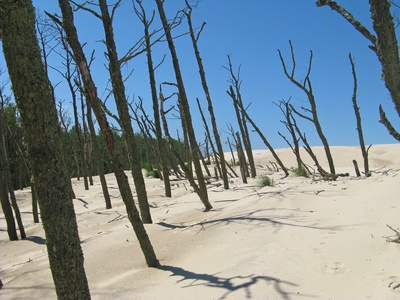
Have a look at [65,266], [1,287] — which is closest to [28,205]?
[1,287]

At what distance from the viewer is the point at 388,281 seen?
269 centimetres

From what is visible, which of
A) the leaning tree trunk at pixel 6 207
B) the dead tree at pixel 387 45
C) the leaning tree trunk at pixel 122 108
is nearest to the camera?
the dead tree at pixel 387 45

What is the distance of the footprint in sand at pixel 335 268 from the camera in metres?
3.07

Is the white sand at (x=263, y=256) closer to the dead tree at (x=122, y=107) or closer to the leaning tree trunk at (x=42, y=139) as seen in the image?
the dead tree at (x=122, y=107)

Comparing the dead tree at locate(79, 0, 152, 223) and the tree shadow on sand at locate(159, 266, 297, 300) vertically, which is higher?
the dead tree at locate(79, 0, 152, 223)

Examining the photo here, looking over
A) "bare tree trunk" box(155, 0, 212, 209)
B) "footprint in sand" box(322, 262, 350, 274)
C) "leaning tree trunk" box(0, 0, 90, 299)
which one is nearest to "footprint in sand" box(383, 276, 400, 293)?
"footprint in sand" box(322, 262, 350, 274)

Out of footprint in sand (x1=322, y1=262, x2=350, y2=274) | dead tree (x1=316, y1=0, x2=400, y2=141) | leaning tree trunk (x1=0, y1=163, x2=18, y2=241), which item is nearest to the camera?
dead tree (x1=316, y1=0, x2=400, y2=141)

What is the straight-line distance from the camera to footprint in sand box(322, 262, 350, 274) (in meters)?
3.07

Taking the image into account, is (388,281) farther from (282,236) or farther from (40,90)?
(40,90)

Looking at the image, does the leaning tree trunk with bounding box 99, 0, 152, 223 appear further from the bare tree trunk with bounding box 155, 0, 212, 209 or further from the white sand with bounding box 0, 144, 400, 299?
the bare tree trunk with bounding box 155, 0, 212, 209

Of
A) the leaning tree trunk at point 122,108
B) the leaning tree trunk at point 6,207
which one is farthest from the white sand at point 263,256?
the leaning tree trunk at point 6,207

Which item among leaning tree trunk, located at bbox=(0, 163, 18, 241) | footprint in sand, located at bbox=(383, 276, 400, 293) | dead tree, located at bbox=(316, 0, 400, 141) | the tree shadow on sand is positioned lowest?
Result: footprint in sand, located at bbox=(383, 276, 400, 293)

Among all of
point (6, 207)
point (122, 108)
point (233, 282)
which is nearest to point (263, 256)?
point (233, 282)

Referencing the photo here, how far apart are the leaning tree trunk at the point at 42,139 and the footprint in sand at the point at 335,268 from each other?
2.19 m
